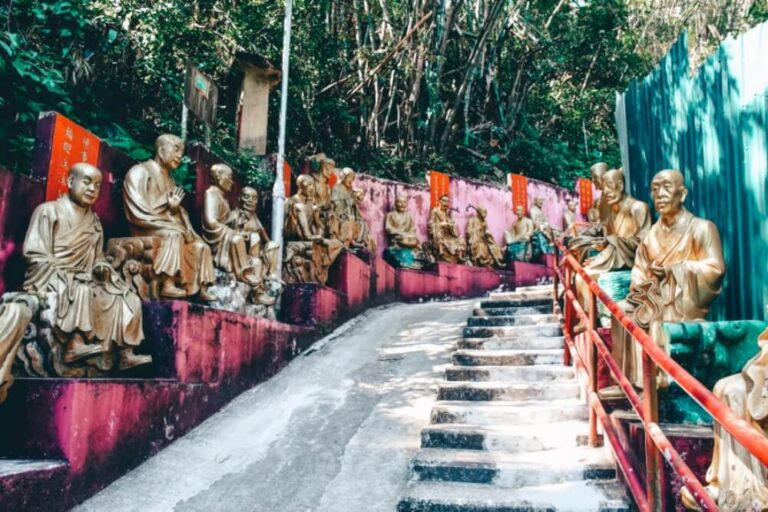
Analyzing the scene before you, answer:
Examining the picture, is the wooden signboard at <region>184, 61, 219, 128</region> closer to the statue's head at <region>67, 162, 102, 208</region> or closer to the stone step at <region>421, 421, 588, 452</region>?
the statue's head at <region>67, 162, 102, 208</region>

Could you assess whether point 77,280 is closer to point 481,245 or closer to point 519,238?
point 481,245

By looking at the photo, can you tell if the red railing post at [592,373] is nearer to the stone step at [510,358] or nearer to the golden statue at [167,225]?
the stone step at [510,358]

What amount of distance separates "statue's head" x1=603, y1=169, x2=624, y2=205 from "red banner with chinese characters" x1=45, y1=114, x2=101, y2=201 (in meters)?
4.87

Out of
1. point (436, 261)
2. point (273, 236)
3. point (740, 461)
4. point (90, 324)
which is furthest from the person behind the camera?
point (436, 261)

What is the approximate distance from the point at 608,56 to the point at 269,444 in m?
17.2

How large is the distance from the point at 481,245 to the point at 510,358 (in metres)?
7.25

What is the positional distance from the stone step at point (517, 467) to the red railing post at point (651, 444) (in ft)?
3.53

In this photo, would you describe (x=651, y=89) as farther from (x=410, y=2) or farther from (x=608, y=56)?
(x=608, y=56)

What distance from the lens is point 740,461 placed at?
2473 millimetres

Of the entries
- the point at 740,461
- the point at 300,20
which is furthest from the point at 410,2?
the point at 740,461

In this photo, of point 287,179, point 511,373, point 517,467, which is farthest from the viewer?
point 287,179

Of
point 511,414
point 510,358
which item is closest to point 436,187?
point 510,358

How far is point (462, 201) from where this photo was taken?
44.2ft

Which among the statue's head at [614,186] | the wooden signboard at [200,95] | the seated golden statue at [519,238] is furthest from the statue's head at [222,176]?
the seated golden statue at [519,238]
